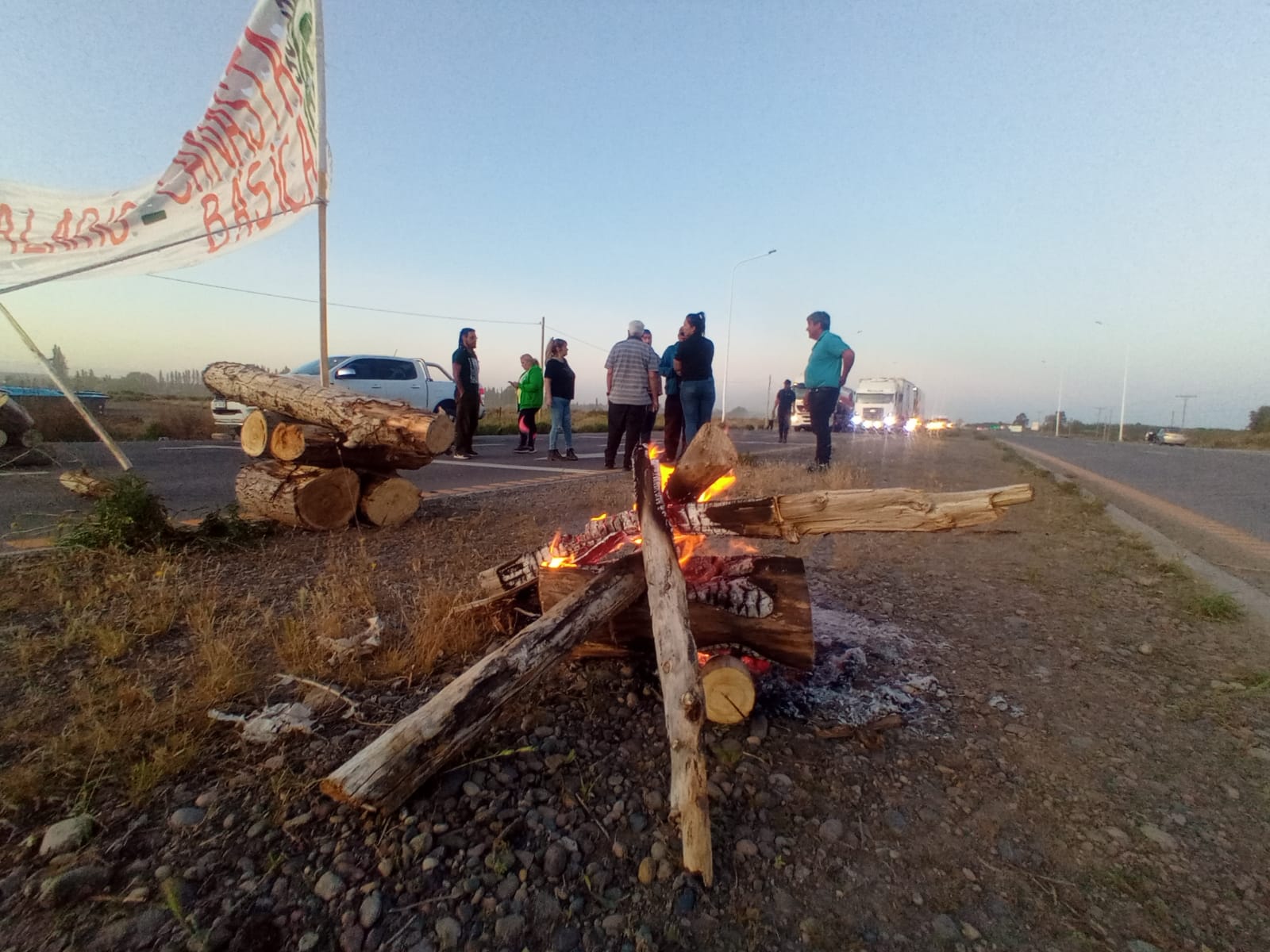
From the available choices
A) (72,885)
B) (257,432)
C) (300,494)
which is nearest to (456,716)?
(72,885)

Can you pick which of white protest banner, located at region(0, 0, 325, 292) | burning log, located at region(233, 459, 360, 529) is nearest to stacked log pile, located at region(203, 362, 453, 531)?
burning log, located at region(233, 459, 360, 529)

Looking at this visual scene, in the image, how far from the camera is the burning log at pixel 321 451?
4.73 metres

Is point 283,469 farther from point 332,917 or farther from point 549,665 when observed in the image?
point 332,917

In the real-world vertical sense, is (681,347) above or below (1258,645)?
above

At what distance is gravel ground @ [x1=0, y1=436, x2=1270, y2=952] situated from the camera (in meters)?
1.39

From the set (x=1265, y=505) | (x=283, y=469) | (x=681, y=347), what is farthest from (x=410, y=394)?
(x=1265, y=505)

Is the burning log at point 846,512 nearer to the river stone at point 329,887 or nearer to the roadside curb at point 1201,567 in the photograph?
the river stone at point 329,887

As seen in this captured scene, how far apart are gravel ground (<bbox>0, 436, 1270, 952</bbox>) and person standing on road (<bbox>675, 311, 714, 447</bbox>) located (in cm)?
515

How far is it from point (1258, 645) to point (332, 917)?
4284 mm

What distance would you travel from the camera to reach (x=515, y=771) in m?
1.88

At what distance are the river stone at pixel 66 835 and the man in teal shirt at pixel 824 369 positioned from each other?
760 centimetres

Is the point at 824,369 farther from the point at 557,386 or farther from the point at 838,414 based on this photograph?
the point at 838,414

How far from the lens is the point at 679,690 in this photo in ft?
5.65

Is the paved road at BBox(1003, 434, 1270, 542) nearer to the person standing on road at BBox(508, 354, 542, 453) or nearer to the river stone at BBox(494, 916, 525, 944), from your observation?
the river stone at BBox(494, 916, 525, 944)
